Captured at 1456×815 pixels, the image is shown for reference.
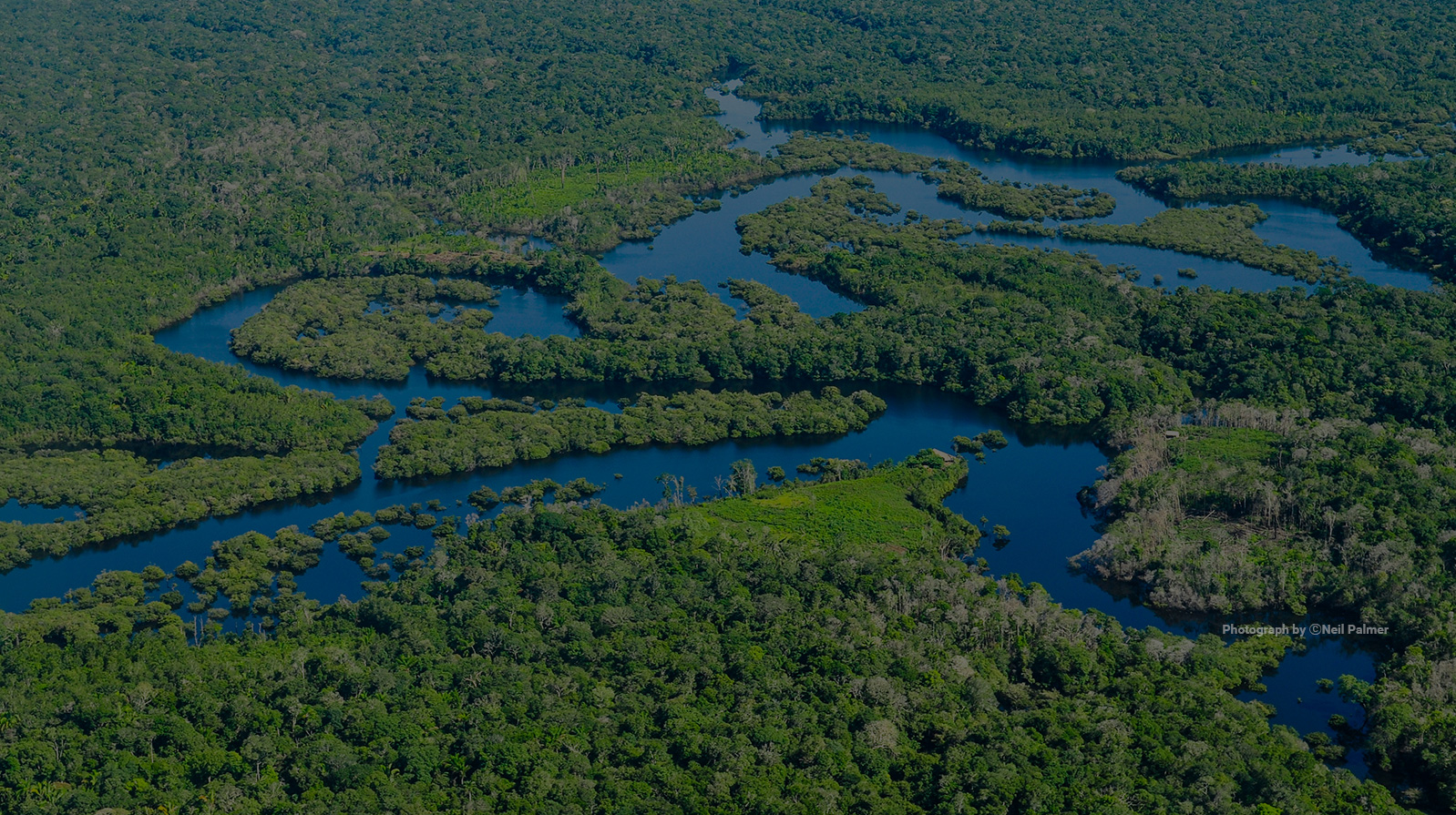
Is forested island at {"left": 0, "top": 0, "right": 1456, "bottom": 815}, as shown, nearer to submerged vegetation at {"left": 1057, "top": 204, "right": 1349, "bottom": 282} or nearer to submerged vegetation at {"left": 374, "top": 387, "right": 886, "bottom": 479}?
submerged vegetation at {"left": 374, "top": 387, "right": 886, "bottom": 479}

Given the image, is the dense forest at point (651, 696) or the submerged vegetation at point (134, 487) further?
the submerged vegetation at point (134, 487)

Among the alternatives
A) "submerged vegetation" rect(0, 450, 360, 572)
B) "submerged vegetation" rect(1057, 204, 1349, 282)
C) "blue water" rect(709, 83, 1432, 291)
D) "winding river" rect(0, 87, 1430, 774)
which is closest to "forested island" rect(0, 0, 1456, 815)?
"submerged vegetation" rect(0, 450, 360, 572)

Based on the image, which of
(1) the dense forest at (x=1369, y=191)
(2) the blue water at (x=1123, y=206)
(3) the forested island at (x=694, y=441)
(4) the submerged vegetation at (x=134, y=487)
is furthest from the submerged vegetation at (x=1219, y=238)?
(4) the submerged vegetation at (x=134, y=487)

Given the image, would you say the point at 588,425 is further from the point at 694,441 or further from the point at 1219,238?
the point at 1219,238

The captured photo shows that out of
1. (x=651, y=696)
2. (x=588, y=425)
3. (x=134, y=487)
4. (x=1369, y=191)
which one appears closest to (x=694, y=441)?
(x=588, y=425)

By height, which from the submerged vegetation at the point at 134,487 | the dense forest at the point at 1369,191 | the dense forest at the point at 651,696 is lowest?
the submerged vegetation at the point at 134,487

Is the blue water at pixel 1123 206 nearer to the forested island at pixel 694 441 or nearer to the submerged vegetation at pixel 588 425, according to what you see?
the forested island at pixel 694 441

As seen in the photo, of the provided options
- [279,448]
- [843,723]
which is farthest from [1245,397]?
[279,448]

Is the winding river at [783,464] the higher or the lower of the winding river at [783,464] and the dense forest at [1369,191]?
the lower
